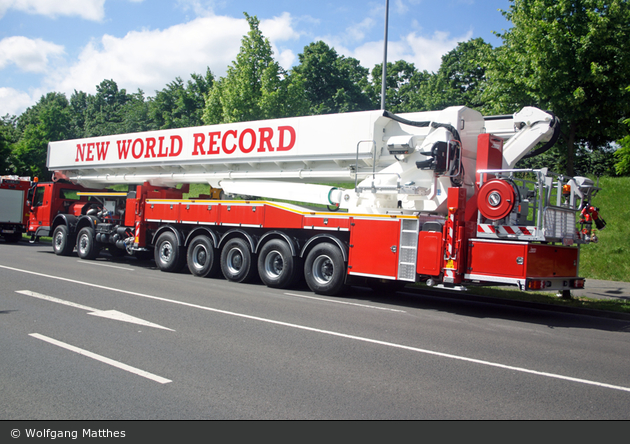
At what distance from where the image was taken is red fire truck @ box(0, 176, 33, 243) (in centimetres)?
2433

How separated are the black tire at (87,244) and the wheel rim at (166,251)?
11.8 feet

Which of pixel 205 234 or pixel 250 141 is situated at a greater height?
pixel 250 141

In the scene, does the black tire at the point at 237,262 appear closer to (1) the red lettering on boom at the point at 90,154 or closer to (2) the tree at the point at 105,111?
(1) the red lettering on boom at the point at 90,154

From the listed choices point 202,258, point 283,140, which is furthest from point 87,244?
point 283,140

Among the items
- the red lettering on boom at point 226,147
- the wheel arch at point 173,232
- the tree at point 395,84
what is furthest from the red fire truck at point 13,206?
the tree at point 395,84

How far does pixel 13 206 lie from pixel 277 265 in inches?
707

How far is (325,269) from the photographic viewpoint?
11586mm

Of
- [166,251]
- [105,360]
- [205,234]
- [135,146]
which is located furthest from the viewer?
[135,146]

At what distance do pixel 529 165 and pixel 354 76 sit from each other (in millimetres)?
31205

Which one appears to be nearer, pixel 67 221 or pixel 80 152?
pixel 67 221

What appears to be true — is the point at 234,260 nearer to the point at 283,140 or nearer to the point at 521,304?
the point at 283,140

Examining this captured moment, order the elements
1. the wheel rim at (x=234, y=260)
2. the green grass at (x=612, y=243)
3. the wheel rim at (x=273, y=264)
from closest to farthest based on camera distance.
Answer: the wheel rim at (x=273, y=264) → the wheel rim at (x=234, y=260) → the green grass at (x=612, y=243)

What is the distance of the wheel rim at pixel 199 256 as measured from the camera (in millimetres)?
14225
